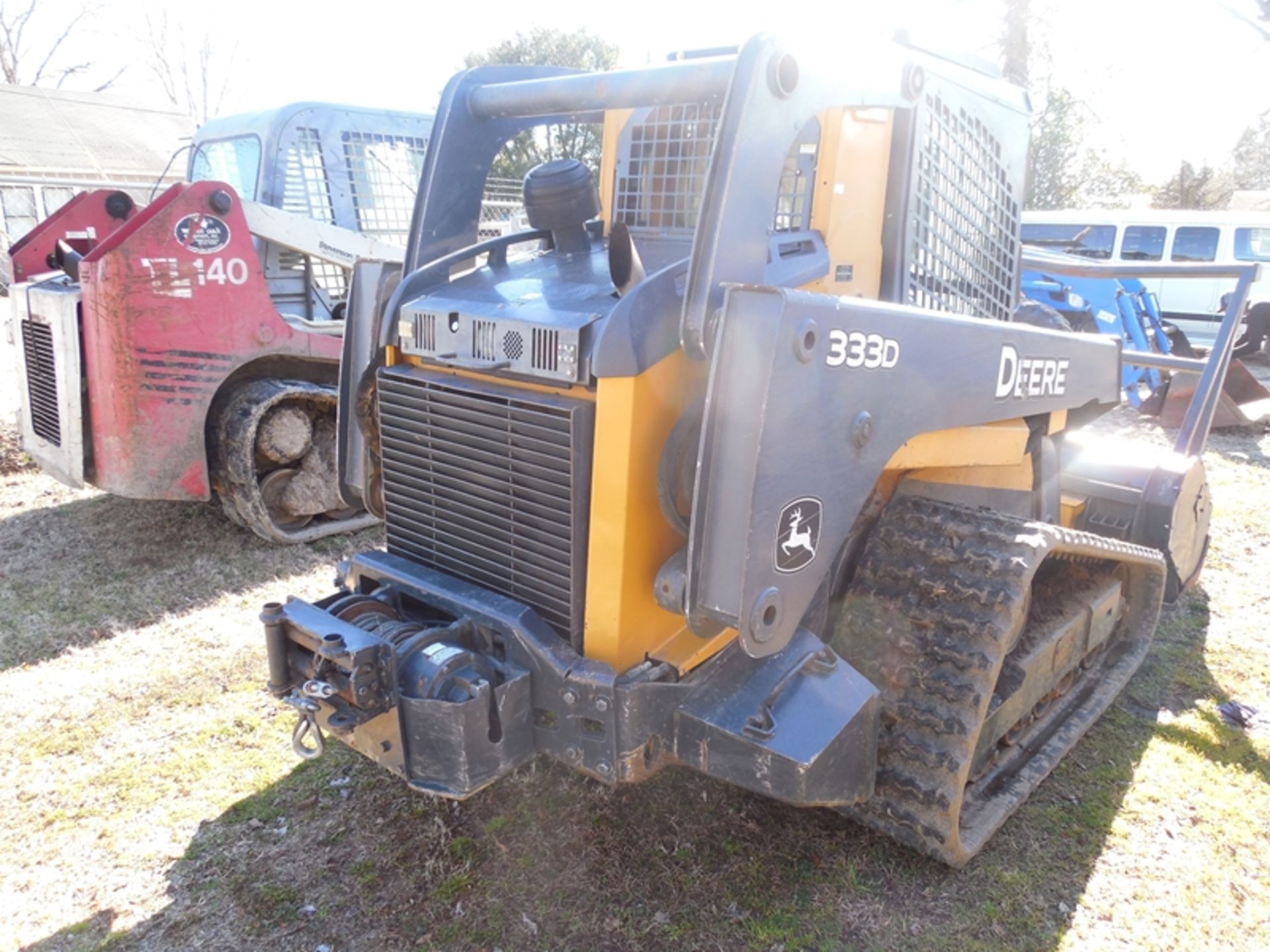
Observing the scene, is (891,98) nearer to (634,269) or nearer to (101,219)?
(634,269)

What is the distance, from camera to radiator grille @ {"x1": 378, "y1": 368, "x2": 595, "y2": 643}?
2.37m

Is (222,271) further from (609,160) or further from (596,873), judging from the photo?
(596,873)

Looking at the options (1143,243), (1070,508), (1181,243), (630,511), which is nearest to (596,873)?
(630,511)

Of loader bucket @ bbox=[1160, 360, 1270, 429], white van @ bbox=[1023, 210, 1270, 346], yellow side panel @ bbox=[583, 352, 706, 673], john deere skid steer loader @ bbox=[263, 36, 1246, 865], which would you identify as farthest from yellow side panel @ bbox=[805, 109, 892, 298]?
white van @ bbox=[1023, 210, 1270, 346]

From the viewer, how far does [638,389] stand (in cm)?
222

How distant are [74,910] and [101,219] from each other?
194 inches

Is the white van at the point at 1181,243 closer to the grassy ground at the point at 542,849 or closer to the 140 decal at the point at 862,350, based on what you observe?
the grassy ground at the point at 542,849

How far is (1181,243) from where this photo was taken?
12.7 m

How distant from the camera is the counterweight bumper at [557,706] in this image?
2256mm

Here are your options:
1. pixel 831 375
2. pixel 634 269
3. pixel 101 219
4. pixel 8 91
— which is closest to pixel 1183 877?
pixel 831 375

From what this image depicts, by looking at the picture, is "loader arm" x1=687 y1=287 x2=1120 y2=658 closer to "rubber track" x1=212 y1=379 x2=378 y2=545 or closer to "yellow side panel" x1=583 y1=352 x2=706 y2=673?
"yellow side panel" x1=583 y1=352 x2=706 y2=673

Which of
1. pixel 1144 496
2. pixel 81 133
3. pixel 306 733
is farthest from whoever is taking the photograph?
pixel 81 133

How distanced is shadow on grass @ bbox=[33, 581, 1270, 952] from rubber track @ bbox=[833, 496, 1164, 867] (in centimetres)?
18

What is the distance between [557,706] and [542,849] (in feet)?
2.30
